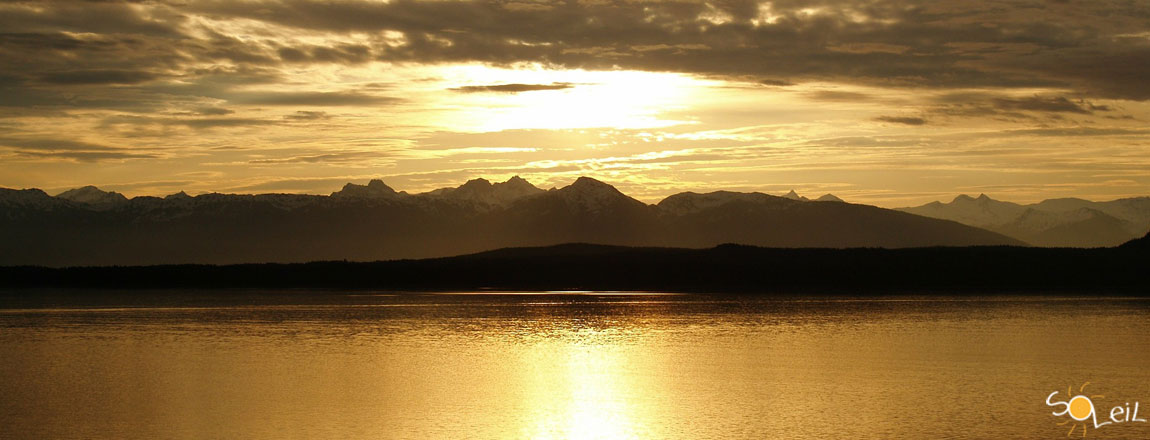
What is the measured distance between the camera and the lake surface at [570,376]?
38.8m

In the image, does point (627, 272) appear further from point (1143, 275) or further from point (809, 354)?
point (809, 354)

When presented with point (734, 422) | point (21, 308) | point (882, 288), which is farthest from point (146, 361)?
point (882, 288)

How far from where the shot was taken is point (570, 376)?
53.3m

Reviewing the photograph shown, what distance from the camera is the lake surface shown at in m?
38.8

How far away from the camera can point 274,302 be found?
134 metres

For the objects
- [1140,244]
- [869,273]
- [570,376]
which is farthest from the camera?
[869,273]
